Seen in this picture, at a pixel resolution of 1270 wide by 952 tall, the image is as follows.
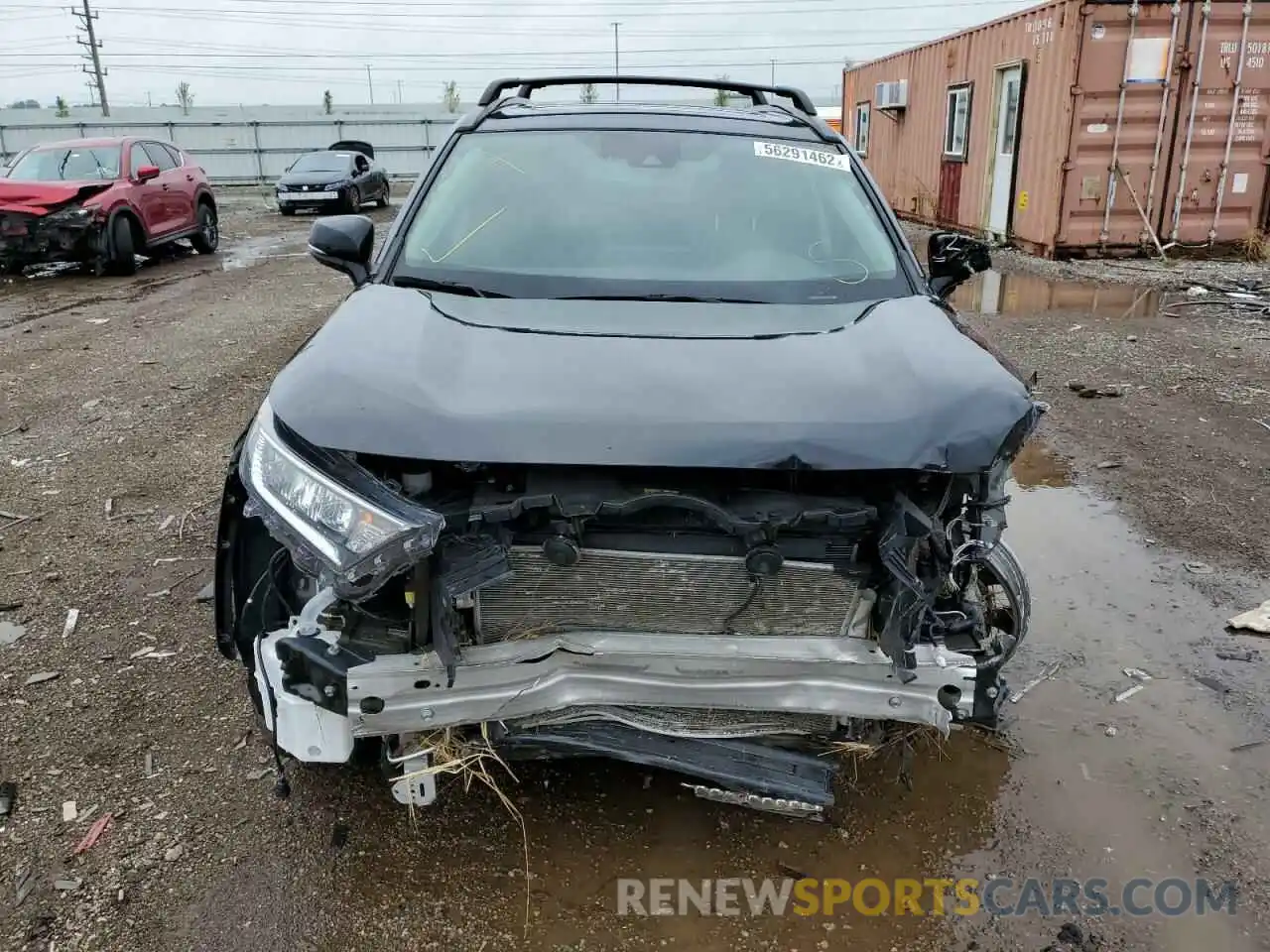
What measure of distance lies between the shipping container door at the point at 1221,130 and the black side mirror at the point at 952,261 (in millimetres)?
9703

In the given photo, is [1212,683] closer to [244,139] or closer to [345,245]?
[345,245]

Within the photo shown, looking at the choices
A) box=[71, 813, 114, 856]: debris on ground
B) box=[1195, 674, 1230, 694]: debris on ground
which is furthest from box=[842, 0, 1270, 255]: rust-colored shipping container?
box=[71, 813, 114, 856]: debris on ground

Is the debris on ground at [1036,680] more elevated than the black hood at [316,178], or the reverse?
the black hood at [316,178]

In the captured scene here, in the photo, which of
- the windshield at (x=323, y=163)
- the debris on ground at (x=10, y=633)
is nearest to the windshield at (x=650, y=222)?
the debris on ground at (x=10, y=633)

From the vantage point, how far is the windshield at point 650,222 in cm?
290

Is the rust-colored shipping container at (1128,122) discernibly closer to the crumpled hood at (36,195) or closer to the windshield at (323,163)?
the crumpled hood at (36,195)

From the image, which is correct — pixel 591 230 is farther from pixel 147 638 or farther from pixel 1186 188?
pixel 1186 188

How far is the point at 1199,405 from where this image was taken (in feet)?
19.8

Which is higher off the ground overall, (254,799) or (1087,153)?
(1087,153)

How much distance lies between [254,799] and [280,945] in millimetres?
536

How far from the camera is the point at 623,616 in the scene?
2146 millimetres

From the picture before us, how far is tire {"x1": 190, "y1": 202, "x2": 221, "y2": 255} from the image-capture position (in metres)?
13.5

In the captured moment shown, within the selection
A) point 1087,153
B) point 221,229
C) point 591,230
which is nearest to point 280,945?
point 591,230

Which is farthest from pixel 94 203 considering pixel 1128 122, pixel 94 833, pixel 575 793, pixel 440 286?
pixel 1128 122
